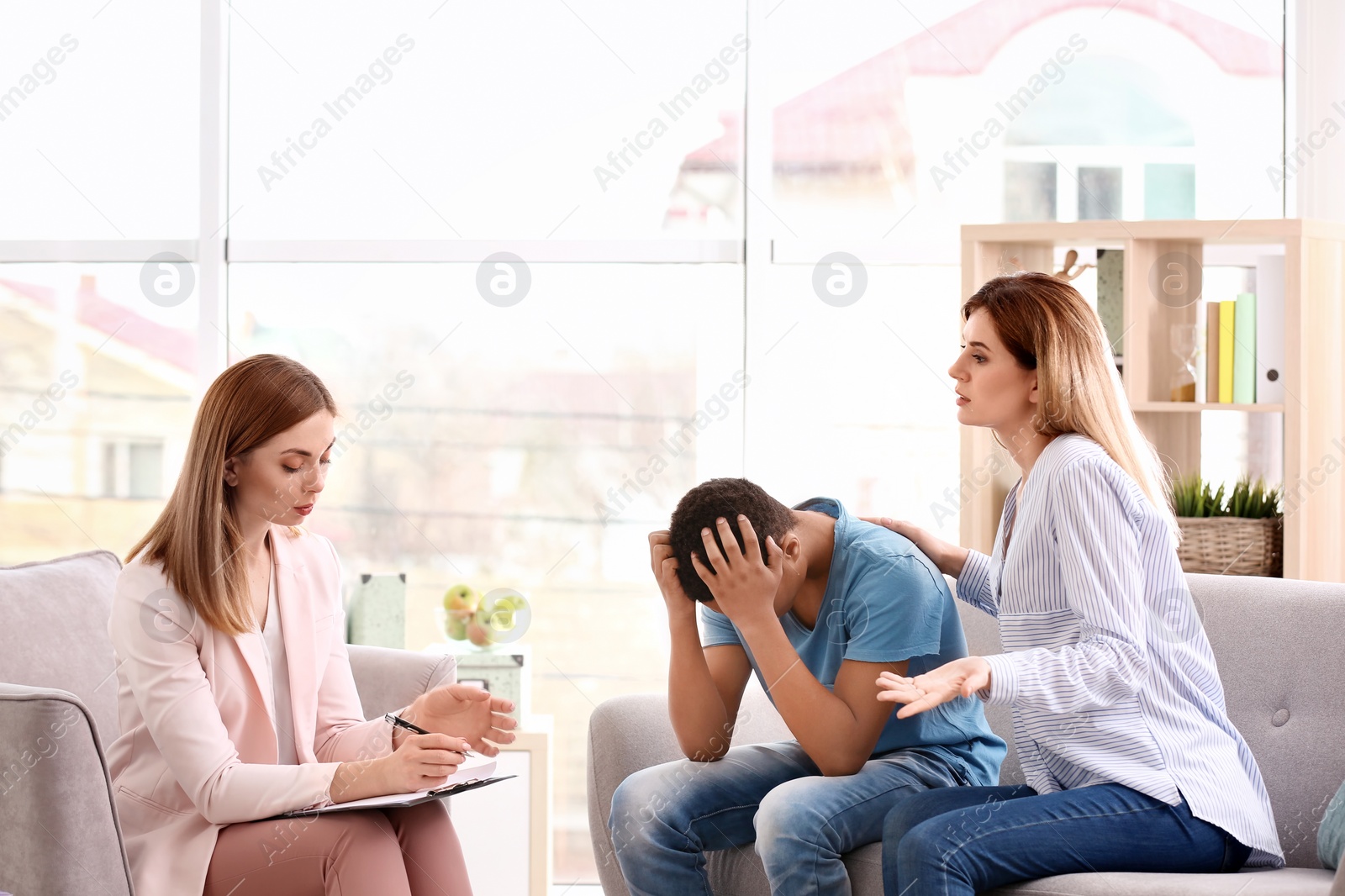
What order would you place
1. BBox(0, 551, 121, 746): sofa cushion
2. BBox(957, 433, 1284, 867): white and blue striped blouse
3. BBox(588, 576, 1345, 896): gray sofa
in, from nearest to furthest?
BBox(957, 433, 1284, 867): white and blue striped blouse < BBox(588, 576, 1345, 896): gray sofa < BBox(0, 551, 121, 746): sofa cushion

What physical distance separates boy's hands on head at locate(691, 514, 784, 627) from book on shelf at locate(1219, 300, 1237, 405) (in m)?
1.38

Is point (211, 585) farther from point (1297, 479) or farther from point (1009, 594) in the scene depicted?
point (1297, 479)

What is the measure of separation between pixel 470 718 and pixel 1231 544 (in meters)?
1.65

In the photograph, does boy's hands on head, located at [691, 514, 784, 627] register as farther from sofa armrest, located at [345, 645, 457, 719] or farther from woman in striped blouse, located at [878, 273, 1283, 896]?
sofa armrest, located at [345, 645, 457, 719]

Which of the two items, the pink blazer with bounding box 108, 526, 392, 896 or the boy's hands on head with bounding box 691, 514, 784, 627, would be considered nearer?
the pink blazer with bounding box 108, 526, 392, 896

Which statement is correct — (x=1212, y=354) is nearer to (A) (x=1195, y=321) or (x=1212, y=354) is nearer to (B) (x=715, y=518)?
(A) (x=1195, y=321)

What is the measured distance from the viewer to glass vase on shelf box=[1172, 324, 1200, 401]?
252 cm

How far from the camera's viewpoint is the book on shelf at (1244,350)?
2.46 meters

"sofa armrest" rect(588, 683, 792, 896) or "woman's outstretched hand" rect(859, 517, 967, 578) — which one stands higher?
"woman's outstretched hand" rect(859, 517, 967, 578)

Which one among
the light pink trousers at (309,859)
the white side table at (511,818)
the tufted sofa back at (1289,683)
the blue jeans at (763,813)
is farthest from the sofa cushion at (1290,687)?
the white side table at (511,818)

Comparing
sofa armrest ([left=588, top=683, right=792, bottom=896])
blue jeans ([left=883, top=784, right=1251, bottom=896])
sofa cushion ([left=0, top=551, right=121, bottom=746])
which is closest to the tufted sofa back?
blue jeans ([left=883, top=784, right=1251, bottom=896])

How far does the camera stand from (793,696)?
1.57 m

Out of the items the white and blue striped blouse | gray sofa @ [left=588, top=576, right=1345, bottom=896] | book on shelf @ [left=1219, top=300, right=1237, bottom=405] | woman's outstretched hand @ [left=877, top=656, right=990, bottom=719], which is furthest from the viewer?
book on shelf @ [left=1219, top=300, right=1237, bottom=405]

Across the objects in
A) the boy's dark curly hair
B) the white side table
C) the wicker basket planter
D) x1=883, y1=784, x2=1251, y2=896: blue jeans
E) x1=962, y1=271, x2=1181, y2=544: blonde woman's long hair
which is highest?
x1=962, y1=271, x2=1181, y2=544: blonde woman's long hair
